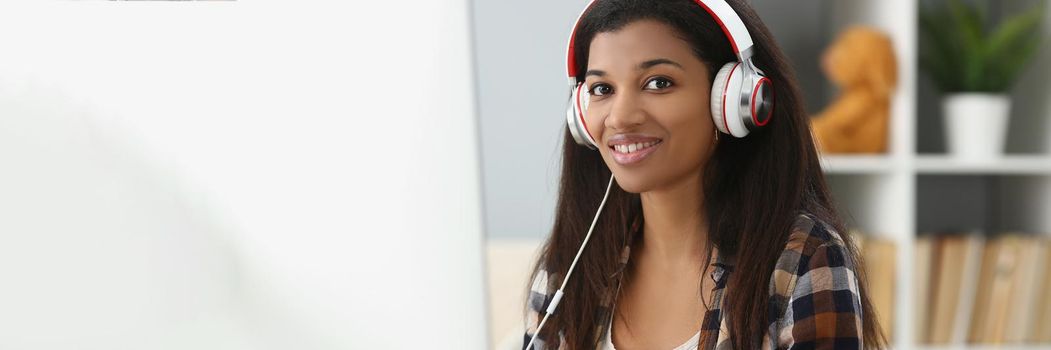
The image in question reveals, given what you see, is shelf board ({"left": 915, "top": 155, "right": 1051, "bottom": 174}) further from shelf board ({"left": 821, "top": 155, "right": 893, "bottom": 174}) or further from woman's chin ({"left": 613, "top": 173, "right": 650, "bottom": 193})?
woman's chin ({"left": 613, "top": 173, "right": 650, "bottom": 193})

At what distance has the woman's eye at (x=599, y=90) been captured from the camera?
0.58 m

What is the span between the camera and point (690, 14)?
22.8 inches

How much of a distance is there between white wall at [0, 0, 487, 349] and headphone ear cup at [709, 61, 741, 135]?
0.14m

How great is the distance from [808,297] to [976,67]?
1525 mm

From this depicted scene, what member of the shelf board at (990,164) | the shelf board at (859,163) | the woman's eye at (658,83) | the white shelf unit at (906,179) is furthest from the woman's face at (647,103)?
the shelf board at (990,164)

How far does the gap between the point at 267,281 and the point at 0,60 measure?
0.17m

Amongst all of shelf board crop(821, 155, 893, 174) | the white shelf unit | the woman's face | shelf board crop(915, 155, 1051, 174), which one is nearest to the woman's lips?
the woman's face

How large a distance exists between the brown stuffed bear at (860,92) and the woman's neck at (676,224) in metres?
1.25

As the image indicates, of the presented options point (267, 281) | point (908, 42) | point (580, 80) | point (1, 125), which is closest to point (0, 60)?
point (1, 125)

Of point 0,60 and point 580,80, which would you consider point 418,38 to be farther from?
point 0,60

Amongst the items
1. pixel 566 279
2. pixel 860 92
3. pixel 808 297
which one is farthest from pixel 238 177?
pixel 860 92

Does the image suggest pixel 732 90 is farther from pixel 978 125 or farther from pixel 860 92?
pixel 978 125

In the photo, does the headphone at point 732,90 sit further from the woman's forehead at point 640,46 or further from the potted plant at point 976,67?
the potted plant at point 976,67

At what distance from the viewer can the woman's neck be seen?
0.62 metres
